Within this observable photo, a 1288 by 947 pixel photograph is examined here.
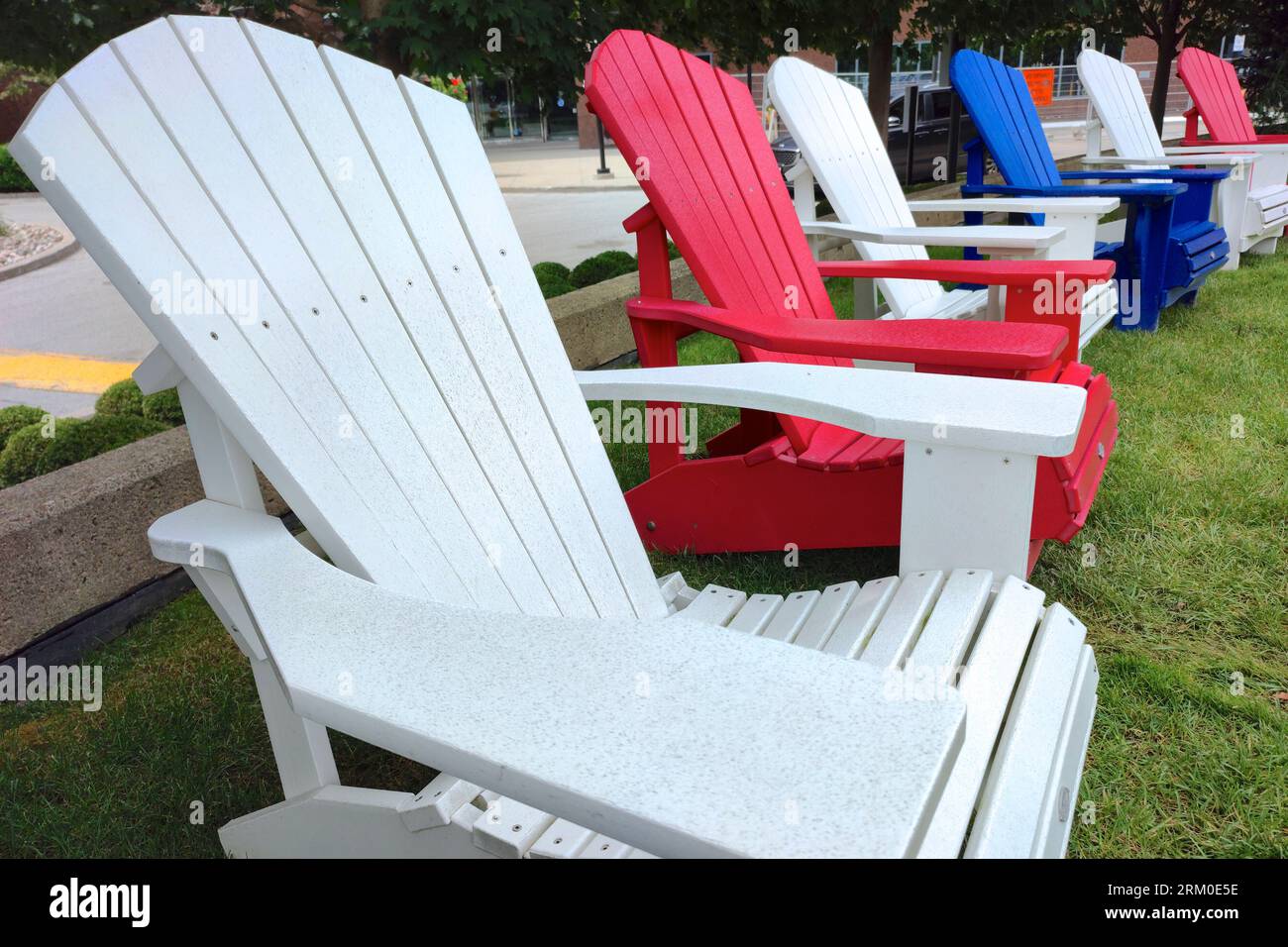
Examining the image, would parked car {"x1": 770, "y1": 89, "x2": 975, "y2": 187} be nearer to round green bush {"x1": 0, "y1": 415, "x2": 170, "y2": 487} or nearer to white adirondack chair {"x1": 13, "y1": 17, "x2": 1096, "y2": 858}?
round green bush {"x1": 0, "y1": 415, "x2": 170, "y2": 487}

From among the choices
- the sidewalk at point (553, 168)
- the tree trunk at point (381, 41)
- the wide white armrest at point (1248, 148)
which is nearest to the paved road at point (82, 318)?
the sidewalk at point (553, 168)

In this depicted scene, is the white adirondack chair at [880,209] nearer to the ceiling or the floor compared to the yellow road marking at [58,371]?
nearer to the ceiling

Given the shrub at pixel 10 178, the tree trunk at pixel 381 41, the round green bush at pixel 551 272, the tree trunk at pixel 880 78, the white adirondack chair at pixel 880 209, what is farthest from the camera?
the shrub at pixel 10 178

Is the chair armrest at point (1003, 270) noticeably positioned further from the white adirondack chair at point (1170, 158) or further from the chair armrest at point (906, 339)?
the white adirondack chair at point (1170, 158)

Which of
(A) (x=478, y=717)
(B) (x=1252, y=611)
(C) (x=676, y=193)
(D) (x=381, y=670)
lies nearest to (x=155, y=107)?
(D) (x=381, y=670)

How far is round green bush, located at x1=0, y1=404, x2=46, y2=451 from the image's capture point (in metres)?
2.92

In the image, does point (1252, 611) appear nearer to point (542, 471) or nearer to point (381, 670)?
point (542, 471)

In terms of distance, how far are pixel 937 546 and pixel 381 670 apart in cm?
108

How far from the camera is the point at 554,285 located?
4.68 m

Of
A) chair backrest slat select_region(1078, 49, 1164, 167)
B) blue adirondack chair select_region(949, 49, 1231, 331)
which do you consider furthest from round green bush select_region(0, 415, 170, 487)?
chair backrest slat select_region(1078, 49, 1164, 167)

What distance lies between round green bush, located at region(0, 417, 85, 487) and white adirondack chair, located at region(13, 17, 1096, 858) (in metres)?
1.67

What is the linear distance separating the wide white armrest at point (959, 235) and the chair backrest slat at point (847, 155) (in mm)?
124

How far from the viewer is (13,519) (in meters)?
2.13

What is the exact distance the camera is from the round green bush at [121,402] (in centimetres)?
308
